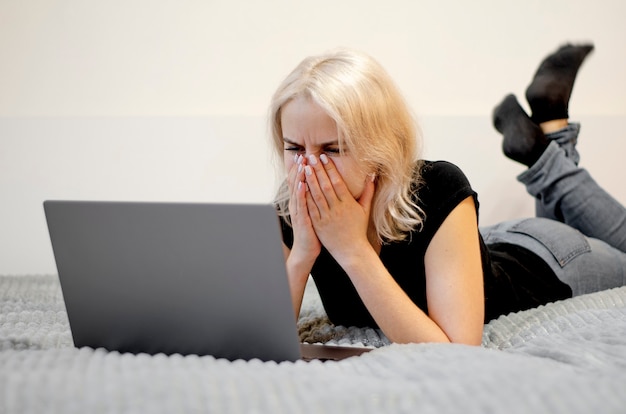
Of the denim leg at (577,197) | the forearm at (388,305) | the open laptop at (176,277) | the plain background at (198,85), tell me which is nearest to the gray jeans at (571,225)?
the denim leg at (577,197)

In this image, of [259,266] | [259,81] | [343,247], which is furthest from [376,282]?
[259,81]

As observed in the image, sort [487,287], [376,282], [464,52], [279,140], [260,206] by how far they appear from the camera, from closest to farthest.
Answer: [260,206] < [376,282] < [279,140] < [487,287] < [464,52]

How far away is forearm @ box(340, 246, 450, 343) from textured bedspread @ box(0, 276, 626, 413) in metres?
0.12

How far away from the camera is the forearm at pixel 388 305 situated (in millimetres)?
862

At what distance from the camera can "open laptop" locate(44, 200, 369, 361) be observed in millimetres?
646

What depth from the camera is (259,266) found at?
0.65 metres

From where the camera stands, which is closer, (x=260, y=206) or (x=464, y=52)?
(x=260, y=206)

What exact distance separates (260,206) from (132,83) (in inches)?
55.5

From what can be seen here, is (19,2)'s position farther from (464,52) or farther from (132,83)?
(464,52)

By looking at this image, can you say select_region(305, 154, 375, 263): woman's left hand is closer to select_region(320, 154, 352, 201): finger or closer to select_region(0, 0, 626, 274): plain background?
select_region(320, 154, 352, 201): finger

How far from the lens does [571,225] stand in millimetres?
1604

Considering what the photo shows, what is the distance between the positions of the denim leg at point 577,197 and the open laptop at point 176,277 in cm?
106

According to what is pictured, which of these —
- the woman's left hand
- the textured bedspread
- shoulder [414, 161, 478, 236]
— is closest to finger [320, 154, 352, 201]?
the woman's left hand

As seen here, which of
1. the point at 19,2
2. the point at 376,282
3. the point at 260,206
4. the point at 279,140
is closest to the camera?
the point at 260,206
